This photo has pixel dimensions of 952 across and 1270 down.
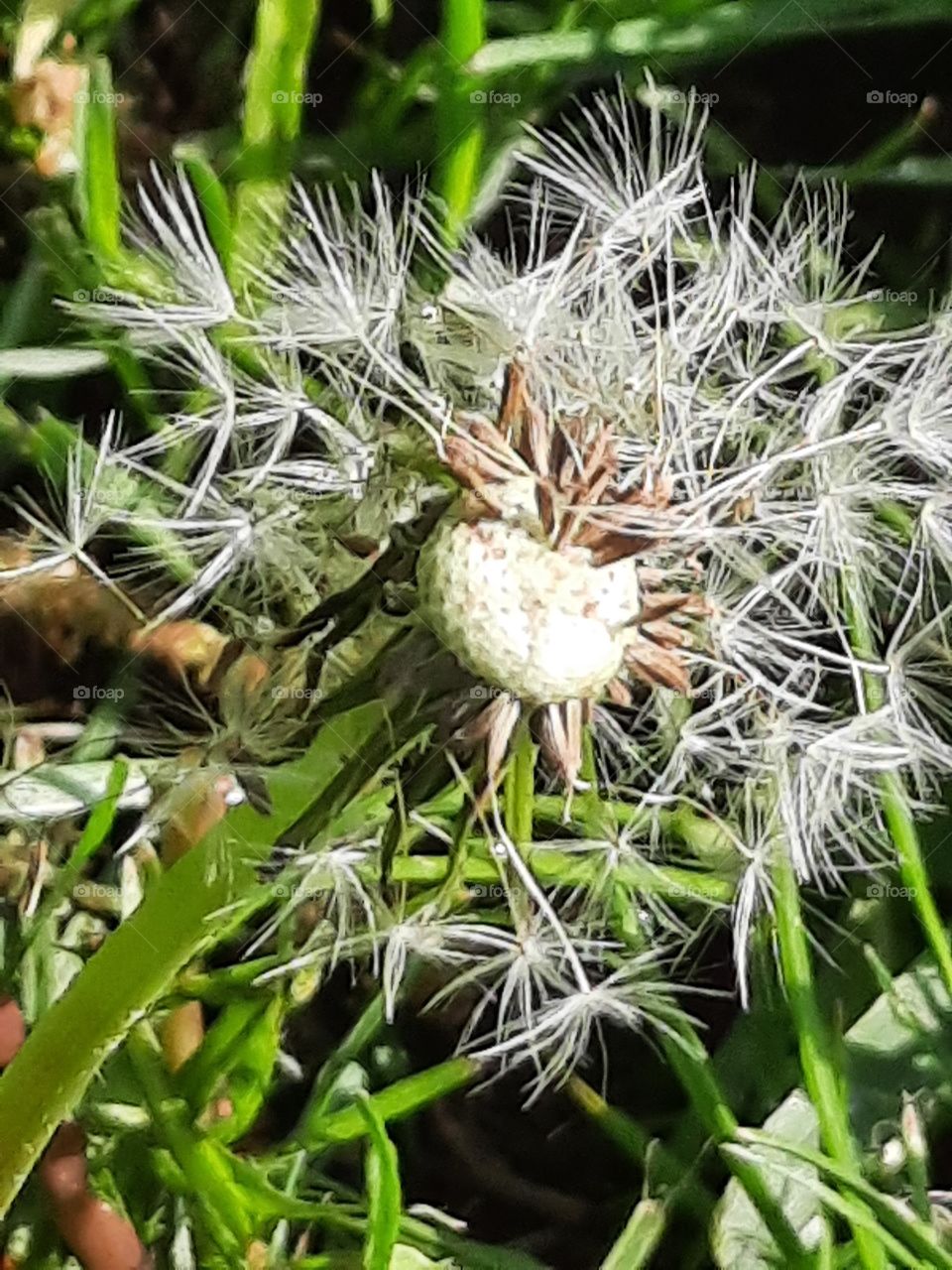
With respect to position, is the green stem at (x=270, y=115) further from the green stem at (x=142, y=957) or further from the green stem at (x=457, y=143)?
the green stem at (x=142, y=957)

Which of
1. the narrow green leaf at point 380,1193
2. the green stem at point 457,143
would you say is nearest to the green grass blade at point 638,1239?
the narrow green leaf at point 380,1193

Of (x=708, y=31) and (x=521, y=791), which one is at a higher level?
(x=708, y=31)

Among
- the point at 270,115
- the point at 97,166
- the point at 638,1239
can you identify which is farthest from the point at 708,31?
the point at 638,1239

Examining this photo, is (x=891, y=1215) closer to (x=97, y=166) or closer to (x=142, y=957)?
(x=142, y=957)

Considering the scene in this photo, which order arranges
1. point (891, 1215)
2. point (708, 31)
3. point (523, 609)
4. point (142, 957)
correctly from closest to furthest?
point (523, 609) → point (142, 957) → point (891, 1215) → point (708, 31)

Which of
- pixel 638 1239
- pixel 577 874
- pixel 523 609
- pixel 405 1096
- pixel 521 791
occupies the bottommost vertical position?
pixel 638 1239
